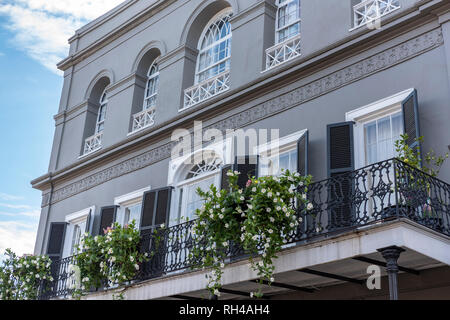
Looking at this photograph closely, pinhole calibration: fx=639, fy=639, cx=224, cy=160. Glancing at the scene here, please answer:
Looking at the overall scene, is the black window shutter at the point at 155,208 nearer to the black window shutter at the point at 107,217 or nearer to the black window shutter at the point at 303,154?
the black window shutter at the point at 107,217

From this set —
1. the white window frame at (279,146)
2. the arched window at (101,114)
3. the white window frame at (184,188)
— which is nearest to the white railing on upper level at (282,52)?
the white window frame at (279,146)

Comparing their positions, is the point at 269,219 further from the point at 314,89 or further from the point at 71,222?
the point at 71,222

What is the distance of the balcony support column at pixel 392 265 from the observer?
7.59 metres

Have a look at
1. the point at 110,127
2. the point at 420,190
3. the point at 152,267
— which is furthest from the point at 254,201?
the point at 110,127

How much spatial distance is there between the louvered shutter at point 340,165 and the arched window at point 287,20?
3.07 metres

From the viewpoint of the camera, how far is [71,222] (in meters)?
15.6

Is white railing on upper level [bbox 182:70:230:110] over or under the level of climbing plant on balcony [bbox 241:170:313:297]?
→ over

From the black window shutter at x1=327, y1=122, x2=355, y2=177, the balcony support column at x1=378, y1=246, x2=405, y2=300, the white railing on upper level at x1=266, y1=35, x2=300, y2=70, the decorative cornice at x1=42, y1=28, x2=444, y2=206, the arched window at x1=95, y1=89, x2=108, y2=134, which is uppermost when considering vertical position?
the arched window at x1=95, y1=89, x2=108, y2=134

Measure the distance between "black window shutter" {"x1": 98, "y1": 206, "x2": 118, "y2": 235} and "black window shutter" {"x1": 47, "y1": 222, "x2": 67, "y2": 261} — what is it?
154 cm

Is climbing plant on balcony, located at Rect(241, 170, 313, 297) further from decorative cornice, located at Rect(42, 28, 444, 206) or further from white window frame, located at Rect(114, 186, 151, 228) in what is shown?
white window frame, located at Rect(114, 186, 151, 228)

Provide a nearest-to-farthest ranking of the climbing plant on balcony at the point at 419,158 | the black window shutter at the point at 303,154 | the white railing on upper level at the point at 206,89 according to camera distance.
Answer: the climbing plant on balcony at the point at 419,158
the black window shutter at the point at 303,154
the white railing on upper level at the point at 206,89

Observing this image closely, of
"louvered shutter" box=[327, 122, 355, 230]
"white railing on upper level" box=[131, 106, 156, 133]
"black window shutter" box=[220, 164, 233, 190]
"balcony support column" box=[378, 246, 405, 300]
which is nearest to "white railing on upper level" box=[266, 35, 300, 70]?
"black window shutter" box=[220, 164, 233, 190]

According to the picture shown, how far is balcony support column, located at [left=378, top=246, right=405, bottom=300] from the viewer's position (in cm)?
759
